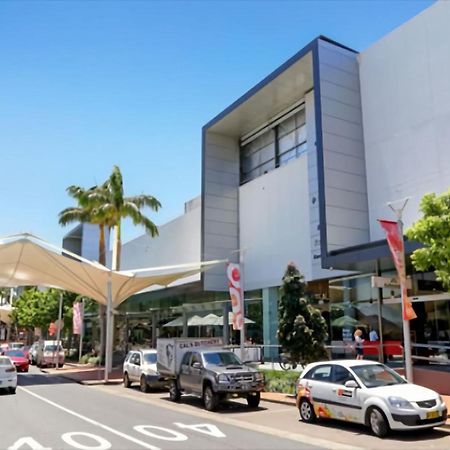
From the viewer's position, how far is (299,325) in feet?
60.0

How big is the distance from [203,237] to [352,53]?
1510 cm

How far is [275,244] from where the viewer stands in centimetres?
3194

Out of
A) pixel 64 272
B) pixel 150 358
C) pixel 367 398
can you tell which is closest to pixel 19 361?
pixel 64 272

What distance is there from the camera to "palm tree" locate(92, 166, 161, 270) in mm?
34688

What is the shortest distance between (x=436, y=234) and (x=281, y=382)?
9.38 metres

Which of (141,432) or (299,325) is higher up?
(299,325)

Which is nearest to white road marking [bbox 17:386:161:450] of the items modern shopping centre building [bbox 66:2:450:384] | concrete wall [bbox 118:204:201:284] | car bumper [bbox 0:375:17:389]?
car bumper [bbox 0:375:17:389]

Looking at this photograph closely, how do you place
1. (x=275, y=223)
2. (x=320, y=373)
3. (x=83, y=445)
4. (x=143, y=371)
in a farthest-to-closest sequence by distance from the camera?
(x=275, y=223)
(x=143, y=371)
(x=320, y=373)
(x=83, y=445)

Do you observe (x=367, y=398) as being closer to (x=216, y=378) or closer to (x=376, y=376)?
(x=376, y=376)

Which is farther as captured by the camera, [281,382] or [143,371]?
[143,371]

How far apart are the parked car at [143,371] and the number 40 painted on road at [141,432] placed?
837cm

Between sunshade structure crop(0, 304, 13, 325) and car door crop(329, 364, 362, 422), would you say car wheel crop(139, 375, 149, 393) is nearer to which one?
car door crop(329, 364, 362, 422)

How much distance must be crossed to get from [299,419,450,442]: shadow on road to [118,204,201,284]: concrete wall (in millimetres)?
24349

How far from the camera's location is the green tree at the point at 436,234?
12648 mm
